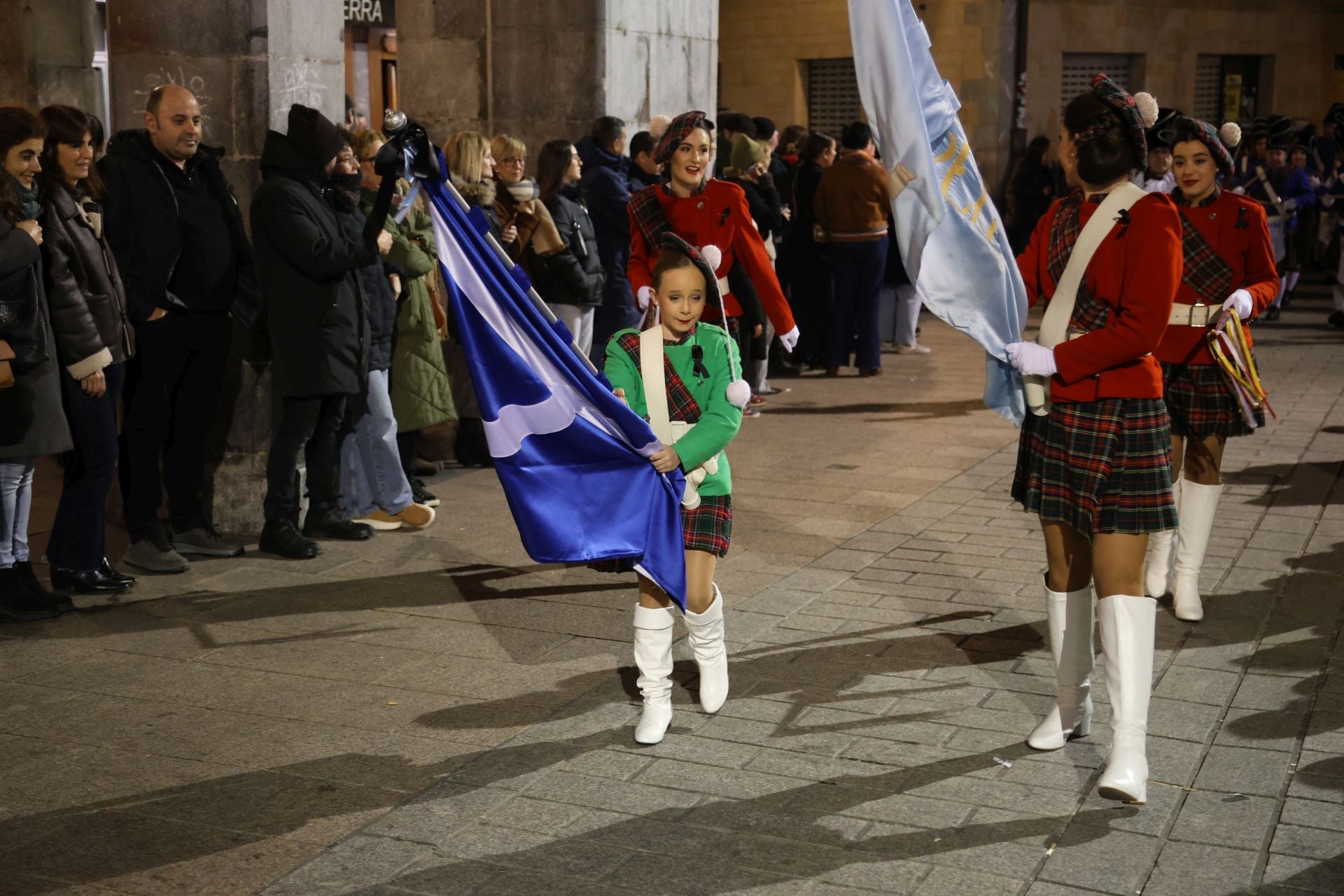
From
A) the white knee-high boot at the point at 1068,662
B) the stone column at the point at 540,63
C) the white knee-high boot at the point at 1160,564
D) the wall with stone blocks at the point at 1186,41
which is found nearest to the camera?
the white knee-high boot at the point at 1068,662

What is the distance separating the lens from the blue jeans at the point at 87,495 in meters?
6.80

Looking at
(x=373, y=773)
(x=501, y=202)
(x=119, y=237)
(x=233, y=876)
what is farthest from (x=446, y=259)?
(x=501, y=202)

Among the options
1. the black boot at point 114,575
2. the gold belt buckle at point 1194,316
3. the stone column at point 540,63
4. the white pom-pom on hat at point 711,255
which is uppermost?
the stone column at point 540,63

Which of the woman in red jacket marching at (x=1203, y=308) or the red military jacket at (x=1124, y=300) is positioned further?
the woman in red jacket marching at (x=1203, y=308)

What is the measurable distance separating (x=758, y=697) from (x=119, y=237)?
3731mm

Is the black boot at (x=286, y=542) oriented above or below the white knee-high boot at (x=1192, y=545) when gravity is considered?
below

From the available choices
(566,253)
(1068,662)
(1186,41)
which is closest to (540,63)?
(566,253)

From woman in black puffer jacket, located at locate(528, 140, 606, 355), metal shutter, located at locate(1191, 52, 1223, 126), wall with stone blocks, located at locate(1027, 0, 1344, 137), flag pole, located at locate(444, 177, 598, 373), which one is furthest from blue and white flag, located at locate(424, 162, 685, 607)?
metal shutter, located at locate(1191, 52, 1223, 126)

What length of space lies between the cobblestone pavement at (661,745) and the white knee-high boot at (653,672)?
0.09 meters

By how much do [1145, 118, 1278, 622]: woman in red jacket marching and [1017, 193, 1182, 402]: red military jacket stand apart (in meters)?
1.80

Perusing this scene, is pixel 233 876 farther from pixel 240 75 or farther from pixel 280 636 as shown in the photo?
pixel 240 75

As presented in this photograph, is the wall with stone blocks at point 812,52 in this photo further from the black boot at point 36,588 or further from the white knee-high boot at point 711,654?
the white knee-high boot at point 711,654

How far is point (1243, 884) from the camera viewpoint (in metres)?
→ 4.06

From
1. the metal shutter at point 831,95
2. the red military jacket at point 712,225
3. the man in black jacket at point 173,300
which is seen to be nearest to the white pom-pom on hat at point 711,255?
the red military jacket at point 712,225
